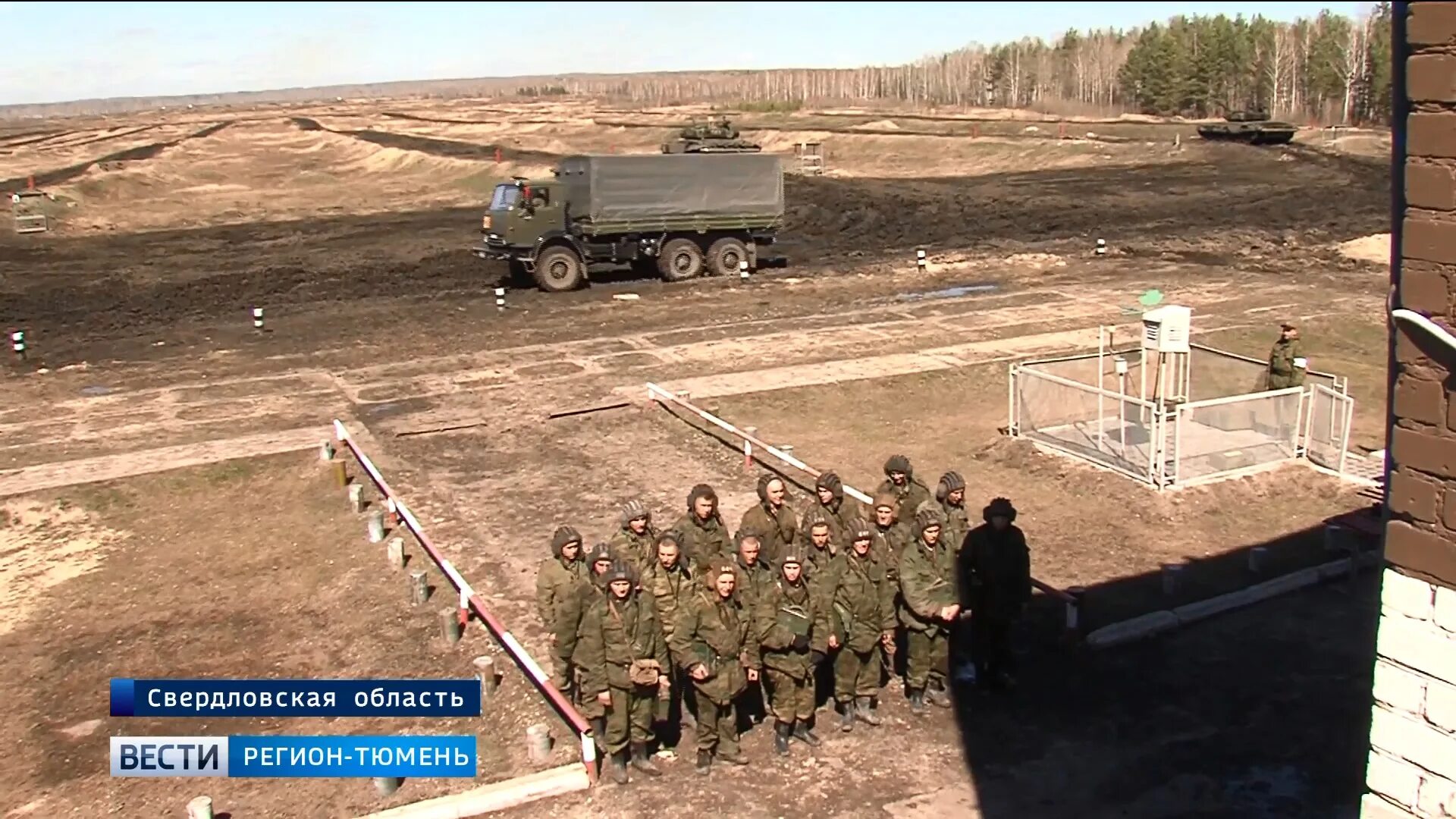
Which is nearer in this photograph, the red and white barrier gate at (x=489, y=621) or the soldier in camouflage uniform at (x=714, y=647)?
the soldier in camouflage uniform at (x=714, y=647)

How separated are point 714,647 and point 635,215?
20169 millimetres

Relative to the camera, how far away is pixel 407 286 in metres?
27.8

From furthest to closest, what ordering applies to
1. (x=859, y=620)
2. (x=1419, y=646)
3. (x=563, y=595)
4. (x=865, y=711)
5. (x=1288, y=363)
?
(x=1288, y=363) < (x=865, y=711) < (x=859, y=620) < (x=563, y=595) < (x=1419, y=646)

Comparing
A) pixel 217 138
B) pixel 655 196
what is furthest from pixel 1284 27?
pixel 655 196

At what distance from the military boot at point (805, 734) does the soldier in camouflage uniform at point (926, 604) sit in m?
0.78

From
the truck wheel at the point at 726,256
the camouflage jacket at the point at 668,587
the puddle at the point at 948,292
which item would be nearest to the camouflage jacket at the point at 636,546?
the camouflage jacket at the point at 668,587

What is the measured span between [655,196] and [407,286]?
19.3ft

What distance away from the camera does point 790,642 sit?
7.68 m

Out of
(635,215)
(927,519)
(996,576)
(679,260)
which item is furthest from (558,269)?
(996,576)

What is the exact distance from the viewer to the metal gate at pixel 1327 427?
1304 centimetres

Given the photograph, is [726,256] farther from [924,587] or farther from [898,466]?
[924,587]
